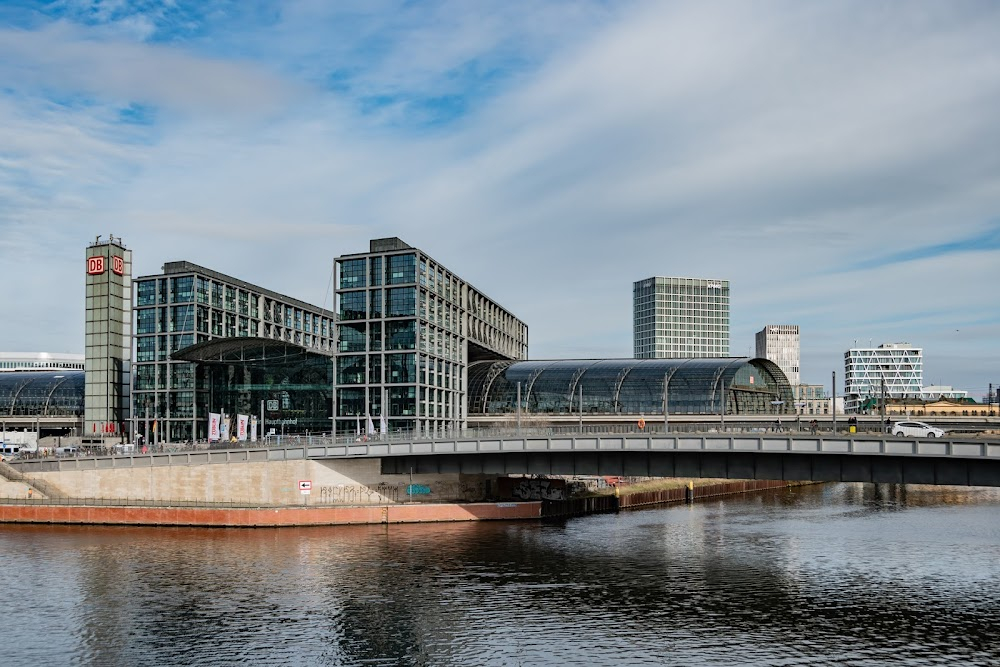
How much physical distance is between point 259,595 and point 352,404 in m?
91.4

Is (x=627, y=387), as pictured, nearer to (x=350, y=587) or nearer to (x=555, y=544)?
(x=555, y=544)

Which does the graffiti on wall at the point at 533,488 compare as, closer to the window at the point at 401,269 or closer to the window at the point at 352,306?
the window at the point at 401,269

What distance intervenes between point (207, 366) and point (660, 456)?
10155cm

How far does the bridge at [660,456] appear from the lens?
231 feet

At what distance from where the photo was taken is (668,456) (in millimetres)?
84875

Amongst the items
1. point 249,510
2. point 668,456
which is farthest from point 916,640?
point 249,510

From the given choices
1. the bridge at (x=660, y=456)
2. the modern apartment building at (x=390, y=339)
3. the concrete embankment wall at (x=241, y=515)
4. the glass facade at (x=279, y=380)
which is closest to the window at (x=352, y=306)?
the modern apartment building at (x=390, y=339)

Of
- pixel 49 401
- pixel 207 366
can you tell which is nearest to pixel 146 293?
pixel 207 366

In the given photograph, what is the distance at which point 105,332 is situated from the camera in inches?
6668

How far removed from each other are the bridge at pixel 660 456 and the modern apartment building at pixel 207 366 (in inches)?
1798

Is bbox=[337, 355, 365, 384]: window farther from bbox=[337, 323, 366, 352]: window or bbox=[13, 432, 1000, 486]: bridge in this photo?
bbox=[13, 432, 1000, 486]: bridge

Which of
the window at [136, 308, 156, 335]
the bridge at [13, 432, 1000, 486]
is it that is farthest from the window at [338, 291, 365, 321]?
the bridge at [13, 432, 1000, 486]

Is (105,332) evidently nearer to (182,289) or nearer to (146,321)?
(146,321)

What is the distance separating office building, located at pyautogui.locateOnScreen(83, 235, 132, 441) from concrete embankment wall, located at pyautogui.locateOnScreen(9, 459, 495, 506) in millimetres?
65994
